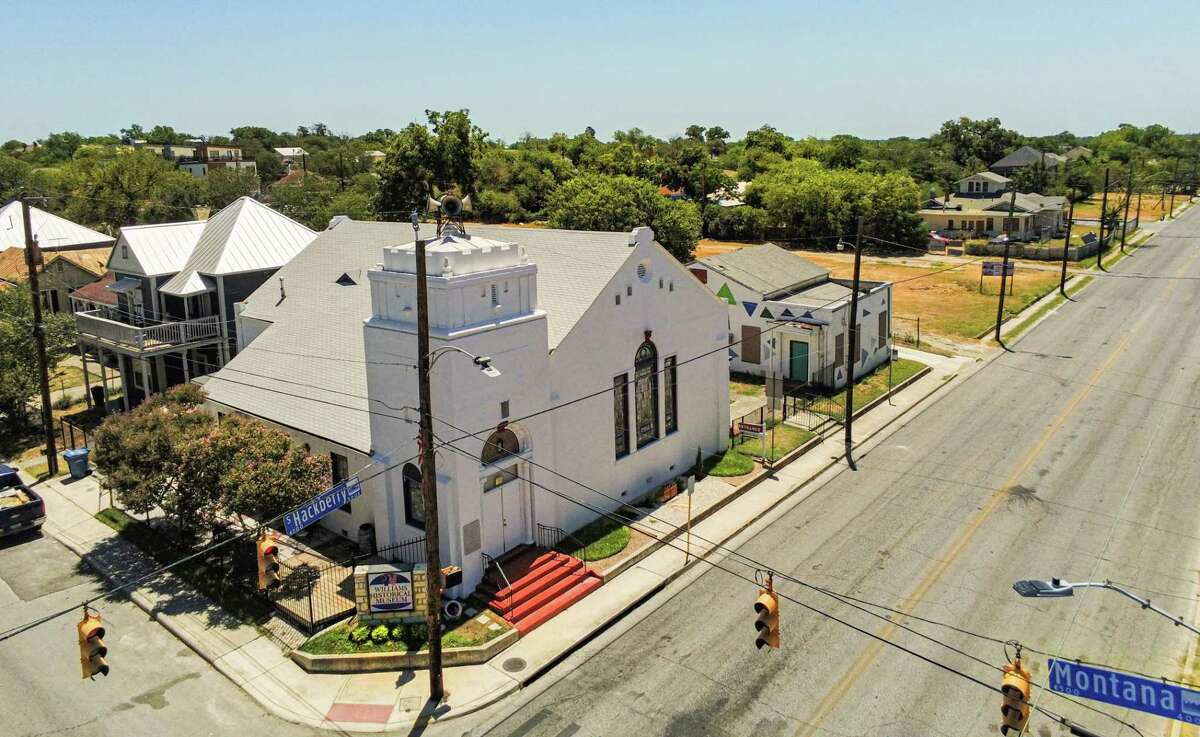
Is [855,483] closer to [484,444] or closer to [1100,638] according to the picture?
[1100,638]

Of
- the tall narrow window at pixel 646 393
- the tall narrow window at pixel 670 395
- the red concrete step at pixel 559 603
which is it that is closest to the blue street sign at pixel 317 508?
the red concrete step at pixel 559 603

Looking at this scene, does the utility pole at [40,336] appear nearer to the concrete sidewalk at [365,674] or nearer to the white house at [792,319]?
the concrete sidewalk at [365,674]

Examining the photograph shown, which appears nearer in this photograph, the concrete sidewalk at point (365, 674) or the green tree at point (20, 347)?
the concrete sidewalk at point (365, 674)

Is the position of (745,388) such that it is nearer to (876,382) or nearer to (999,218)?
(876,382)

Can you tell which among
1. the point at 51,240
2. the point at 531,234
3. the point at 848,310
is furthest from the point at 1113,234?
the point at 51,240

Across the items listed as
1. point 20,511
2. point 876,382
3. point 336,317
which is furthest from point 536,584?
point 876,382

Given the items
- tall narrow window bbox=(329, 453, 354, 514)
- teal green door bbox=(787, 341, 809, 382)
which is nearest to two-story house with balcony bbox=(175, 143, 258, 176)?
teal green door bbox=(787, 341, 809, 382)
